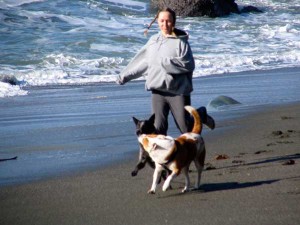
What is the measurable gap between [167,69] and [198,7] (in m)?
26.1

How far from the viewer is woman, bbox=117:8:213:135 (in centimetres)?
670

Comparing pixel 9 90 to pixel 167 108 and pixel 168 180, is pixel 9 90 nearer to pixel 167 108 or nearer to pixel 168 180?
pixel 167 108

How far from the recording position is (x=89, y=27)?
85.4 feet

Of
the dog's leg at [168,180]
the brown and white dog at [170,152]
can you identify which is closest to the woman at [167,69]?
the brown and white dog at [170,152]

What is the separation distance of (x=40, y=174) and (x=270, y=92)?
7.26 m

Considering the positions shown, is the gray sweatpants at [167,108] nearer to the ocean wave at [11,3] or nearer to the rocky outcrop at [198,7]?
the ocean wave at [11,3]

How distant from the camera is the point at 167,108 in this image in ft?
22.9

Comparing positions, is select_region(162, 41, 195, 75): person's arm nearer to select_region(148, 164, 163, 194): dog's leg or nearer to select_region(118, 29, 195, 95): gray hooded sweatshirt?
select_region(118, 29, 195, 95): gray hooded sweatshirt

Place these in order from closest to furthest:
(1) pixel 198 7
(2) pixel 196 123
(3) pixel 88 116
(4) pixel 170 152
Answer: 1. (4) pixel 170 152
2. (2) pixel 196 123
3. (3) pixel 88 116
4. (1) pixel 198 7

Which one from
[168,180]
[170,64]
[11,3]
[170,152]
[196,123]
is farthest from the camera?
[11,3]

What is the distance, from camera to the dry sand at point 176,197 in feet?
17.8

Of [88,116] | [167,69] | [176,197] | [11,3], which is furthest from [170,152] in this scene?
[11,3]

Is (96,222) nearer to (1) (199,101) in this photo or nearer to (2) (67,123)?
(2) (67,123)

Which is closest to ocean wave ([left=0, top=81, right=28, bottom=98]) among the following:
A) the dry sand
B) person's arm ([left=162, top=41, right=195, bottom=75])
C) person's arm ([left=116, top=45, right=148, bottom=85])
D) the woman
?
the dry sand
